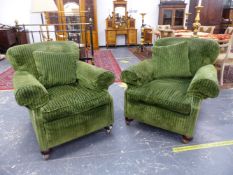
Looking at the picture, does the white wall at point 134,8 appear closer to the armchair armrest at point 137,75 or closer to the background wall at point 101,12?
the background wall at point 101,12

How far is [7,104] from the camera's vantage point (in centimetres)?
258

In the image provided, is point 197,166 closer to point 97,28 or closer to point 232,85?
point 232,85

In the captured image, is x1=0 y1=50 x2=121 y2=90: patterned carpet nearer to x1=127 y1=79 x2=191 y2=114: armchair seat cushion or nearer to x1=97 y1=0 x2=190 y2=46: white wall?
x1=97 y1=0 x2=190 y2=46: white wall

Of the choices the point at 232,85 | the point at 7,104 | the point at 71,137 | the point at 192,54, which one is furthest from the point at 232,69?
the point at 7,104

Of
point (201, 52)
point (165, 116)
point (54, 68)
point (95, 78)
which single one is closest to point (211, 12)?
point (201, 52)

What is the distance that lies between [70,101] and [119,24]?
505 cm

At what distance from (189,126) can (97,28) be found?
526 cm

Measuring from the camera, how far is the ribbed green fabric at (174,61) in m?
2.03

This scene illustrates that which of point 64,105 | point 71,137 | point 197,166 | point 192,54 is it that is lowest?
point 197,166

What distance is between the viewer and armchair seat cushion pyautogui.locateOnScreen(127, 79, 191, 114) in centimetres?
163

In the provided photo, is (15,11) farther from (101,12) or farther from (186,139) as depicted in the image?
(186,139)

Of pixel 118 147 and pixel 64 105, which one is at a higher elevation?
pixel 64 105

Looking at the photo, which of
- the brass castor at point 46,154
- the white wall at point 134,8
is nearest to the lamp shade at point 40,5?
the brass castor at point 46,154

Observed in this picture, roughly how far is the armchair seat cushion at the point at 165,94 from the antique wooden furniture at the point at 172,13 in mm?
4860
